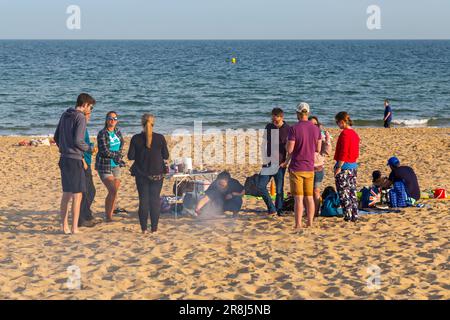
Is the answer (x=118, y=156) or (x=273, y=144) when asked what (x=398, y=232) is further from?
(x=118, y=156)

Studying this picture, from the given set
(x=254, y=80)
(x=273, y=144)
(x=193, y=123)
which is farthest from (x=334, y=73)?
(x=273, y=144)

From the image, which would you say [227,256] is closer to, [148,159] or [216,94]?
[148,159]

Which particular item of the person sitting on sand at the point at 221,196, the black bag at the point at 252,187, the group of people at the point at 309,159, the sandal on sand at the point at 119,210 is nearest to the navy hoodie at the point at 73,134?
the sandal on sand at the point at 119,210

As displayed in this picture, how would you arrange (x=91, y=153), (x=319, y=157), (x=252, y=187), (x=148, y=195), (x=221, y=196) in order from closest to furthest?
(x=148, y=195), (x=91, y=153), (x=319, y=157), (x=221, y=196), (x=252, y=187)

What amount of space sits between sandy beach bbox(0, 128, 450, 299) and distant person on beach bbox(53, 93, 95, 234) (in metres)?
0.68

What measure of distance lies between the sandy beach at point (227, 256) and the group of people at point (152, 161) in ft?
1.08

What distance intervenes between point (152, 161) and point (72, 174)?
40.4 inches

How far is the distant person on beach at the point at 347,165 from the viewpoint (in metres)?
8.89

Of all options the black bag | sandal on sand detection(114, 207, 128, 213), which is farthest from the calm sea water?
the black bag

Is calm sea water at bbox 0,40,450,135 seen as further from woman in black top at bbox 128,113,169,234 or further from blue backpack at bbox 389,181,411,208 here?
woman in black top at bbox 128,113,169,234

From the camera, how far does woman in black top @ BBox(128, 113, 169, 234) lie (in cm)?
852

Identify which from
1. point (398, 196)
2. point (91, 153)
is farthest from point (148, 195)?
point (398, 196)

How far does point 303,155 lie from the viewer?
28.6ft

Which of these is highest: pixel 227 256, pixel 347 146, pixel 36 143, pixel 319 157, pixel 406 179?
pixel 347 146
